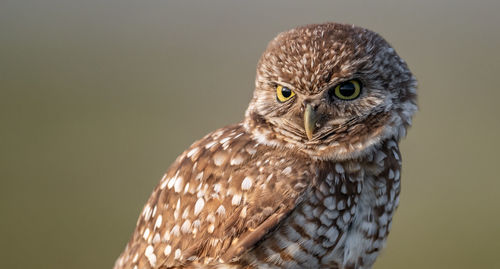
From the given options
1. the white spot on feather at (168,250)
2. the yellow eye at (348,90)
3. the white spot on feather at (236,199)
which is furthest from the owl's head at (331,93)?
the white spot on feather at (168,250)

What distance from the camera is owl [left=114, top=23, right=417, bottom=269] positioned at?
185 cm

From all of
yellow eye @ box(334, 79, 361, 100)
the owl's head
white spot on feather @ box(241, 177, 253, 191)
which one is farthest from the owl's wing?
yellow eye @ box(334, 79, 361, 100)

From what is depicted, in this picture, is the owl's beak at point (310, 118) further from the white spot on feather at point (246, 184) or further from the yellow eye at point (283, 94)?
the white spot on feather at point (246, 184)

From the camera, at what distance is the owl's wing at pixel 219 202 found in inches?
72.9

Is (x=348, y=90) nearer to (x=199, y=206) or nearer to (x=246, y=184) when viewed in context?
(x=246, y=184)

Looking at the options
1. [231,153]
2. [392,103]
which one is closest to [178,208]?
[231,153]

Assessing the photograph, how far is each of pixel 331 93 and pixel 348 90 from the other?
0.06 m

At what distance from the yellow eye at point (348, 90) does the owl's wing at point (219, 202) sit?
273mm

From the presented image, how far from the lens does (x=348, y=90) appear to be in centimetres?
188

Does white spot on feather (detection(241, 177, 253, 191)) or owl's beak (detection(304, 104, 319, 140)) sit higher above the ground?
owl's beak (detection(304, 104, 319, 140))

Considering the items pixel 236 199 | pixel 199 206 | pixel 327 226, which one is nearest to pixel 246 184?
pixel 236 199

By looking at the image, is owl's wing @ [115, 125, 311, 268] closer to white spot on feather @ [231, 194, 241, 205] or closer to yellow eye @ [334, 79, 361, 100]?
white spot on feather @ [231, 194, 241, 205]

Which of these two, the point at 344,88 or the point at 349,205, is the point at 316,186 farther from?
the point at 344,88

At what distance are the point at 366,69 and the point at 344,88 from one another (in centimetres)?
10
